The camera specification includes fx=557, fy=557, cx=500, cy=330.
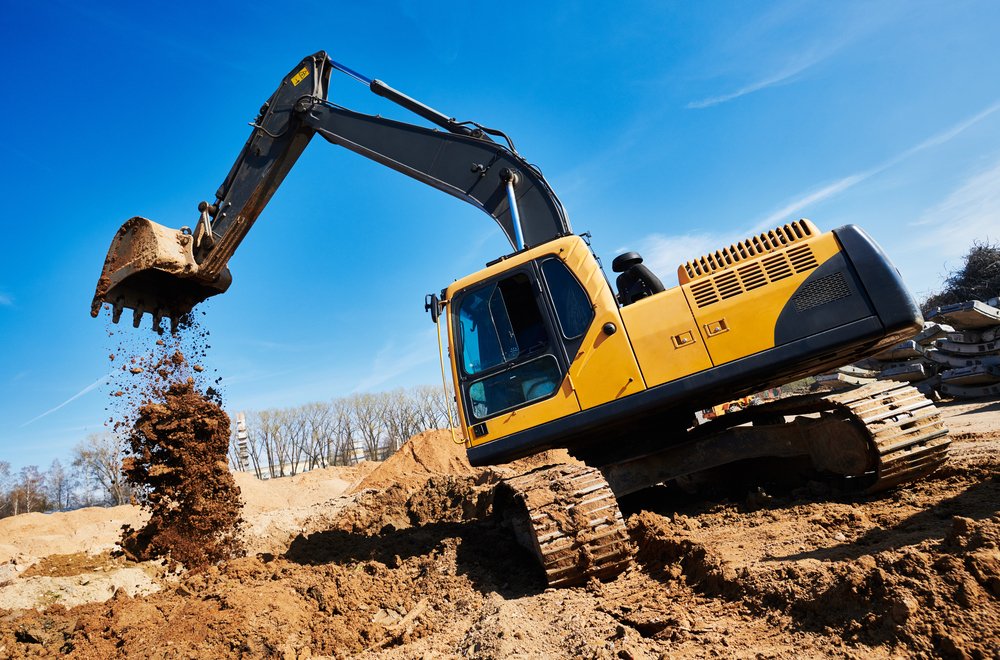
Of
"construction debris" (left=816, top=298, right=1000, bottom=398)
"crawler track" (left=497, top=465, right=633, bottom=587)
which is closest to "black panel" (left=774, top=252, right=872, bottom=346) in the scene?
"crawler track" (left=497, top=465, right=633, bottom=587)

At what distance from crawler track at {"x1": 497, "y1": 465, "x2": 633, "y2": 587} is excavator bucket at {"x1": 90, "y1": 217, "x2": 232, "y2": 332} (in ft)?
16.4

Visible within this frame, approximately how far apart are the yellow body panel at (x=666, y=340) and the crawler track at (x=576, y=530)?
3.53ft

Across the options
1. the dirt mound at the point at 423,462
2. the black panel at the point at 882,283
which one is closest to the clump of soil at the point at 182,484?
the black panel at the point at 882,283

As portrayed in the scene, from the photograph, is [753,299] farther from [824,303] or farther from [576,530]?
[576,530]

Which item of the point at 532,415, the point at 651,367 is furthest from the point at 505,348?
the point at 651,367

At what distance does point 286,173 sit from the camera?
25.3 ft

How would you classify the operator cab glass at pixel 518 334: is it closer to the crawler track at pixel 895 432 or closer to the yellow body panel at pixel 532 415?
the yellow body panel at pixel 532 415

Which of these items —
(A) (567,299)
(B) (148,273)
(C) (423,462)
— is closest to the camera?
(A) (567,299)

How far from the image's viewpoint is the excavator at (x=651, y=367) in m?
4.44

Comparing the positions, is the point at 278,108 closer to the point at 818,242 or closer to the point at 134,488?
the point at 134,488

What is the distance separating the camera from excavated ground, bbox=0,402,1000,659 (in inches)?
101

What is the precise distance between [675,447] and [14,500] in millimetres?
61730

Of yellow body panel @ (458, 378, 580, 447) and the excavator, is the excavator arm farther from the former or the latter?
yellow body panel @ (458, 378, 580, 447)

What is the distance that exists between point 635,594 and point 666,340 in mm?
2002
